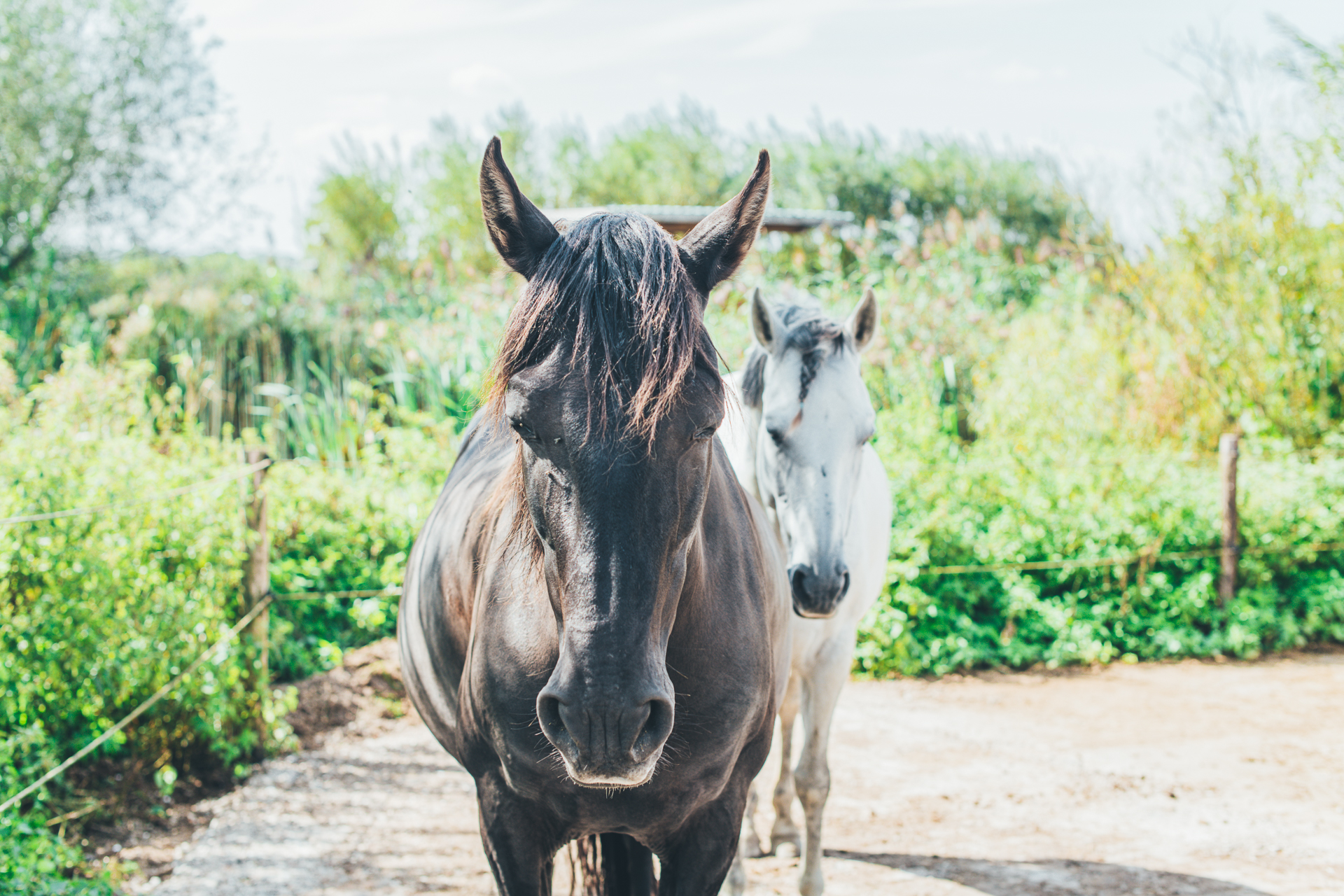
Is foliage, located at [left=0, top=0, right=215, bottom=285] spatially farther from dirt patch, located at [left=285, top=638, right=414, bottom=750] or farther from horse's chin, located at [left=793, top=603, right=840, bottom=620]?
horse's chin, located at [left=793, top=603, right=840, bottom=620]

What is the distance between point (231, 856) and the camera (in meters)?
3.28

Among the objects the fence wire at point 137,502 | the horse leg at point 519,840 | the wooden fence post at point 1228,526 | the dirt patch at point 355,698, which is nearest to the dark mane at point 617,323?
the horse leg at point 519,840

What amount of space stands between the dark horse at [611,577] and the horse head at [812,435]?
14.0 inches

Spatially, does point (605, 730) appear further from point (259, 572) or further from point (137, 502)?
point (259, 572)

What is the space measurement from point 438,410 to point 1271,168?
25.4 ft

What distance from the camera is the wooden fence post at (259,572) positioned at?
4.24 meters

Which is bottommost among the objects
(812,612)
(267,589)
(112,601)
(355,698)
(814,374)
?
(355,698)

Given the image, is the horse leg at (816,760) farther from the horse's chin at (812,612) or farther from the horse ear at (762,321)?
the horse ear at (762,321)

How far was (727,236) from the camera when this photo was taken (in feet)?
4.90

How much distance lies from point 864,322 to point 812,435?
1.91ft

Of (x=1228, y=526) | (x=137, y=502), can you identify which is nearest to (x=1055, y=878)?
(x=137, y=502)

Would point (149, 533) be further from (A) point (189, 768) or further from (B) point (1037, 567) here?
(B) point (1037, 567)

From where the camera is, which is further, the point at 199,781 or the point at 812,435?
the point at 199,781

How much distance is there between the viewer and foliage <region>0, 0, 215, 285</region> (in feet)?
33.6
